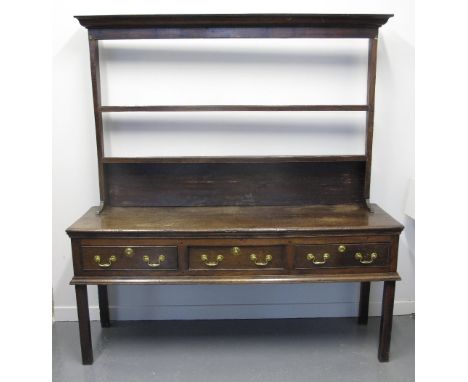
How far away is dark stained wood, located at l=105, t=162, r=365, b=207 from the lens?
2.34 meters

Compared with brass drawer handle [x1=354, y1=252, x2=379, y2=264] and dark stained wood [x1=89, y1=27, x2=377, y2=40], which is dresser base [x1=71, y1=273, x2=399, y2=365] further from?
dark stained wood [x1=89, y1=27, x2=377, y2=40]

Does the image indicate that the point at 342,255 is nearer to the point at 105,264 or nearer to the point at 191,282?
the point at 191,282

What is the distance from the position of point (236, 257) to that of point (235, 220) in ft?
0.63

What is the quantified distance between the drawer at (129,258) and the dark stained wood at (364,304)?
3.99 feet

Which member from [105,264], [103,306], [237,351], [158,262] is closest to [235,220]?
[158,262]

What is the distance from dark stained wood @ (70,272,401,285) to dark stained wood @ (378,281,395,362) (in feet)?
0.29

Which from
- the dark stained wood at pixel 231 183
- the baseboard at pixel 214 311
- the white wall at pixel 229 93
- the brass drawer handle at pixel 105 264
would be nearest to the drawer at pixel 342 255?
the dark stained wood at pixel 231 183

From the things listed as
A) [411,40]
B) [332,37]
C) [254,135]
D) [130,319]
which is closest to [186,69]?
[254,135]

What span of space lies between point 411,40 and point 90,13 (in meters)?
1.74

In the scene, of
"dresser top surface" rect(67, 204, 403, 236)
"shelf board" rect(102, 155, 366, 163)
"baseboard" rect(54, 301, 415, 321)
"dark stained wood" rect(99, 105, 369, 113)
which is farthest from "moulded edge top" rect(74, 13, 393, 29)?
"baseboard" rect(54, 301, 415, 321)

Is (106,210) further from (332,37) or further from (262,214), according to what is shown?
(332,37)

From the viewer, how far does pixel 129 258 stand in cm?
199

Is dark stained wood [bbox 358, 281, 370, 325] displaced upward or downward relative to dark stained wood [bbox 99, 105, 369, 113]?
downward

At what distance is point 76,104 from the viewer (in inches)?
91.5
